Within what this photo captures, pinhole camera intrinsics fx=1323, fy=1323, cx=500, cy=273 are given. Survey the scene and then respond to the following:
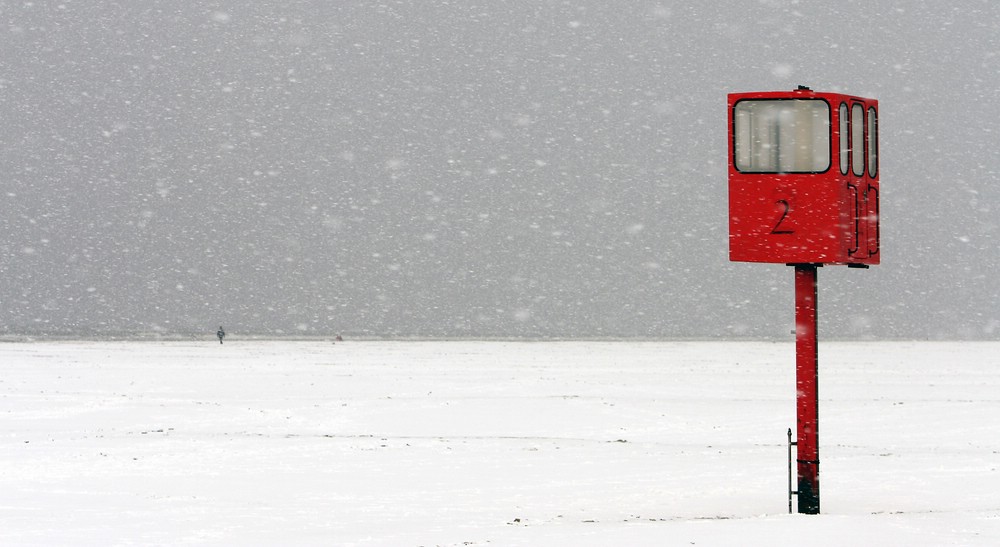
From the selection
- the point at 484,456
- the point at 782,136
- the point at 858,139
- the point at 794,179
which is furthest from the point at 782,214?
the point at 484,456

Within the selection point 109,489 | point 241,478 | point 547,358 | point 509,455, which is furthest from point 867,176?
point 547,358

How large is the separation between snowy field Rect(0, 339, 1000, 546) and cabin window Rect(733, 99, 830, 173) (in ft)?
6.79

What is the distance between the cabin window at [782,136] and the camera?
7.77m

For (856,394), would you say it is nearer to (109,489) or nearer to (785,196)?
(785,196)

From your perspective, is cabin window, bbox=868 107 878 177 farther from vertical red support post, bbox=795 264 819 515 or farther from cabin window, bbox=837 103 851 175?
vertical red support post, bbox=795 264 819 515

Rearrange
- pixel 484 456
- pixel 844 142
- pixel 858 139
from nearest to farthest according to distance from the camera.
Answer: pixel 844 142, pixel 858 139, pixel 484 456

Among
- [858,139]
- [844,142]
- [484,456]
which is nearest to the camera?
[844,142]

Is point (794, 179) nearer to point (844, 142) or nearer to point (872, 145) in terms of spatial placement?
point (844, 142)

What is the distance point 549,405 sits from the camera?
48.8 ft

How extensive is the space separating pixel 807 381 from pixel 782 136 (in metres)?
1.49

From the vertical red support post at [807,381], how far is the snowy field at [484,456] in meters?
0.34

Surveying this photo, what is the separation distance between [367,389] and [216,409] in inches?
117

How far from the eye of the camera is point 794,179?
25.7 ft

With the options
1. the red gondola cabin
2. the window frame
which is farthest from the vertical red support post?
the window frame
